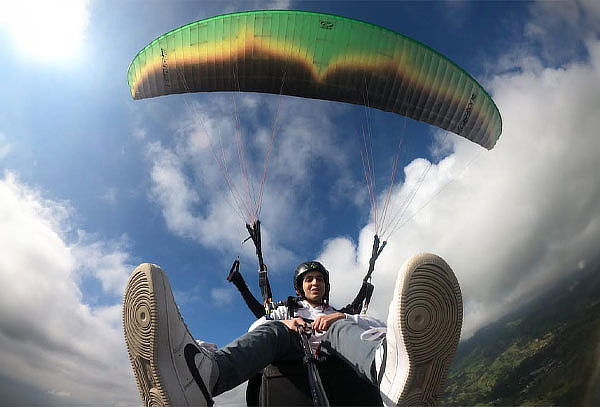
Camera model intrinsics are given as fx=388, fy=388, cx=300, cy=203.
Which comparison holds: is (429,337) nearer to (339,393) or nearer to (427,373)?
(427,373)

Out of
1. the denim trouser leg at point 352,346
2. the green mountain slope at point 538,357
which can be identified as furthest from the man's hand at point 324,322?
the green mountain slope at point 538,357

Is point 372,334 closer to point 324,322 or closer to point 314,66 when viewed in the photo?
point 324,322

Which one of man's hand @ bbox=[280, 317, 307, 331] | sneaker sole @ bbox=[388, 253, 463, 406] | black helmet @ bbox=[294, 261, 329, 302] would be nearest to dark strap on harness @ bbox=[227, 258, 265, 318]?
black helmet @ bbox=[294, 261, 329, 302]


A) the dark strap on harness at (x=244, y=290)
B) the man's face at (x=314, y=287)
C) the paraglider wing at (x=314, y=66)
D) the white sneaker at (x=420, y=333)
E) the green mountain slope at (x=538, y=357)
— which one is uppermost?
the green mountain slope at (x=538, y=357)

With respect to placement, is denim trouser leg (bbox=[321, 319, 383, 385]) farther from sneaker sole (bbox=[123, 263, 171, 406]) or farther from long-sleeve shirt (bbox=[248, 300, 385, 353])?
sneaker sole (bbox=[123, 263, 171, 406])

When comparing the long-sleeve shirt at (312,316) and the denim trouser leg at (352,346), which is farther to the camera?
the long-sleeve shirt at (312,316)

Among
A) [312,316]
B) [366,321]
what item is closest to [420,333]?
[366,321]

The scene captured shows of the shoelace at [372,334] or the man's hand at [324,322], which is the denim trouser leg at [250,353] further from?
the shoelace at [372,334]

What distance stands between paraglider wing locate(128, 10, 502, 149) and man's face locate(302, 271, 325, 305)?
161 inches

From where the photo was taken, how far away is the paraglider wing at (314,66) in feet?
18.7

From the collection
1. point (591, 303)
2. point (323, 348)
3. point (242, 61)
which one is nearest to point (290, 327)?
point (323, 348)

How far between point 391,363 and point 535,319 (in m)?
172

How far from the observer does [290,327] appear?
92.5 inches

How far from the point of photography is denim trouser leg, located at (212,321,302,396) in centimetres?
182
